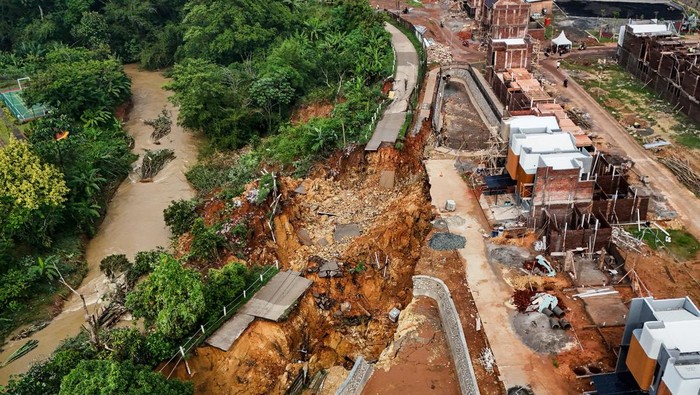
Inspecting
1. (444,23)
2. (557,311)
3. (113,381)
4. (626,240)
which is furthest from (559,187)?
(444,23)

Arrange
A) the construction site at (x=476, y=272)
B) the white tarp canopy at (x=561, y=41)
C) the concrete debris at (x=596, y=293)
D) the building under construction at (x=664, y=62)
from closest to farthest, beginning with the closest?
the construction site at (x=476, y=272), the concrete debris at (x=596, y=293), the building under construction at (x=664, y=62), the white tarp canopy at (x=561, y=41)

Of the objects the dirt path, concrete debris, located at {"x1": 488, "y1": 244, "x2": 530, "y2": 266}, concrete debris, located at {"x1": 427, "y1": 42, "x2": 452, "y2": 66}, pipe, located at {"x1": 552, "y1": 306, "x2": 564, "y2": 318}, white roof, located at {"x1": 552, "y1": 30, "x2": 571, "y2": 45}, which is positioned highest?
white roof, located at {"x1": 552, "y1": 30, "x2": 571, "y2": 45}

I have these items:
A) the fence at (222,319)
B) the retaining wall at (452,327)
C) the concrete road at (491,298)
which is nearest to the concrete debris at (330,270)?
the fence at (222,319)

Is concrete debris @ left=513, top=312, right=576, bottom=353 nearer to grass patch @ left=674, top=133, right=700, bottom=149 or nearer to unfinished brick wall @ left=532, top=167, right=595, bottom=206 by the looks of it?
unfinished brick wall @ left=532, top=167, right=595, bottom=206

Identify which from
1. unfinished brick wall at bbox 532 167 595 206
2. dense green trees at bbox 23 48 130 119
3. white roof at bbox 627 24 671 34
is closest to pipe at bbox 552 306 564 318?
unfinished brick wall at bbox 532 167 595 206

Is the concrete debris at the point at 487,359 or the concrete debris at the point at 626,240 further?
the concrete debris at the point at 626,240

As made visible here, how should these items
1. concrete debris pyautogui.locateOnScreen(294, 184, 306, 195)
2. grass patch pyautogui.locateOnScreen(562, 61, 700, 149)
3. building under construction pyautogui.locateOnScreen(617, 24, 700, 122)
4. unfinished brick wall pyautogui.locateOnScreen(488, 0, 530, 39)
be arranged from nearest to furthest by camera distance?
concrete debris pyautogui.locateOnScreen(294, 184, 306, 195) → grass patch pyautogui.locateOnScreen(562, 61, 700, 149) → building under construction pyautogui.locateOnScreen(617, 24, 700, 122) → unfinished brick wall pyautogui.locateOnScreen(488, 0, 530, 39)

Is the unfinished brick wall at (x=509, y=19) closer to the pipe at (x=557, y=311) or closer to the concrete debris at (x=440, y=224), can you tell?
the concrete debris at (x=440, y=224)

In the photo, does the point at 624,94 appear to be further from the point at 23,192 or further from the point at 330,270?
the point at 23,192
